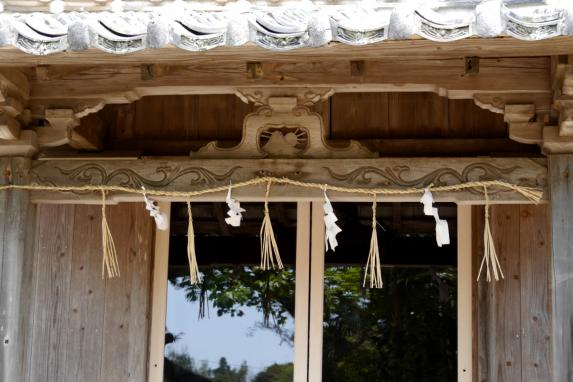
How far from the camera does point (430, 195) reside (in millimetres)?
4844

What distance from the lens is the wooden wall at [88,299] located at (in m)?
6.06

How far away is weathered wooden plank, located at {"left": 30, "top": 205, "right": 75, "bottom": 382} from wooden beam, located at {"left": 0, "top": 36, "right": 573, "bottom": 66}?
183 centimetres

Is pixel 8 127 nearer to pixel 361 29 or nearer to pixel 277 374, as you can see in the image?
pixel 361 29

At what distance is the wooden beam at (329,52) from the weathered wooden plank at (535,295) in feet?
5.25

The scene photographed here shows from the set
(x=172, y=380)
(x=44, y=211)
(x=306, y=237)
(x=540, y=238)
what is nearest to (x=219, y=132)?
(x=306, y=237)

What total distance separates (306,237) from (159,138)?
1.20m

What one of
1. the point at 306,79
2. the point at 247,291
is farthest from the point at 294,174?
the point at 247,291

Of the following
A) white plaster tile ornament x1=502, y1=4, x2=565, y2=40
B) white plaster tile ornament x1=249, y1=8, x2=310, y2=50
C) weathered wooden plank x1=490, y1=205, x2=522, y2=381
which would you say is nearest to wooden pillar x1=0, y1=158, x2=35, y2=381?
white plaster tile ornament x1=249, y1=8, x2=310, y2=50

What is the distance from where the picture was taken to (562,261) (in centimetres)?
449

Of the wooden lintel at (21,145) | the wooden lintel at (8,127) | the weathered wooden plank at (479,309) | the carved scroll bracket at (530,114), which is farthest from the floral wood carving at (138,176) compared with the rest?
Answer: the weathered wooden plank at (479,309)

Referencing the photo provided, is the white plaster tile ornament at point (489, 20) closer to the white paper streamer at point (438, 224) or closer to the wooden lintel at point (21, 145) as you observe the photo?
the white paper streamer at point (438, 224)

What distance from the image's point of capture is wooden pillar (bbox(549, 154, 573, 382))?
4.39 m

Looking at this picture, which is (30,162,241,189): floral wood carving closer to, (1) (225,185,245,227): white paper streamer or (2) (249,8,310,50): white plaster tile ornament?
(1) (225,185,245,227): white paper streamer

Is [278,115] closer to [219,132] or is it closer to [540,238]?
[219,132]
